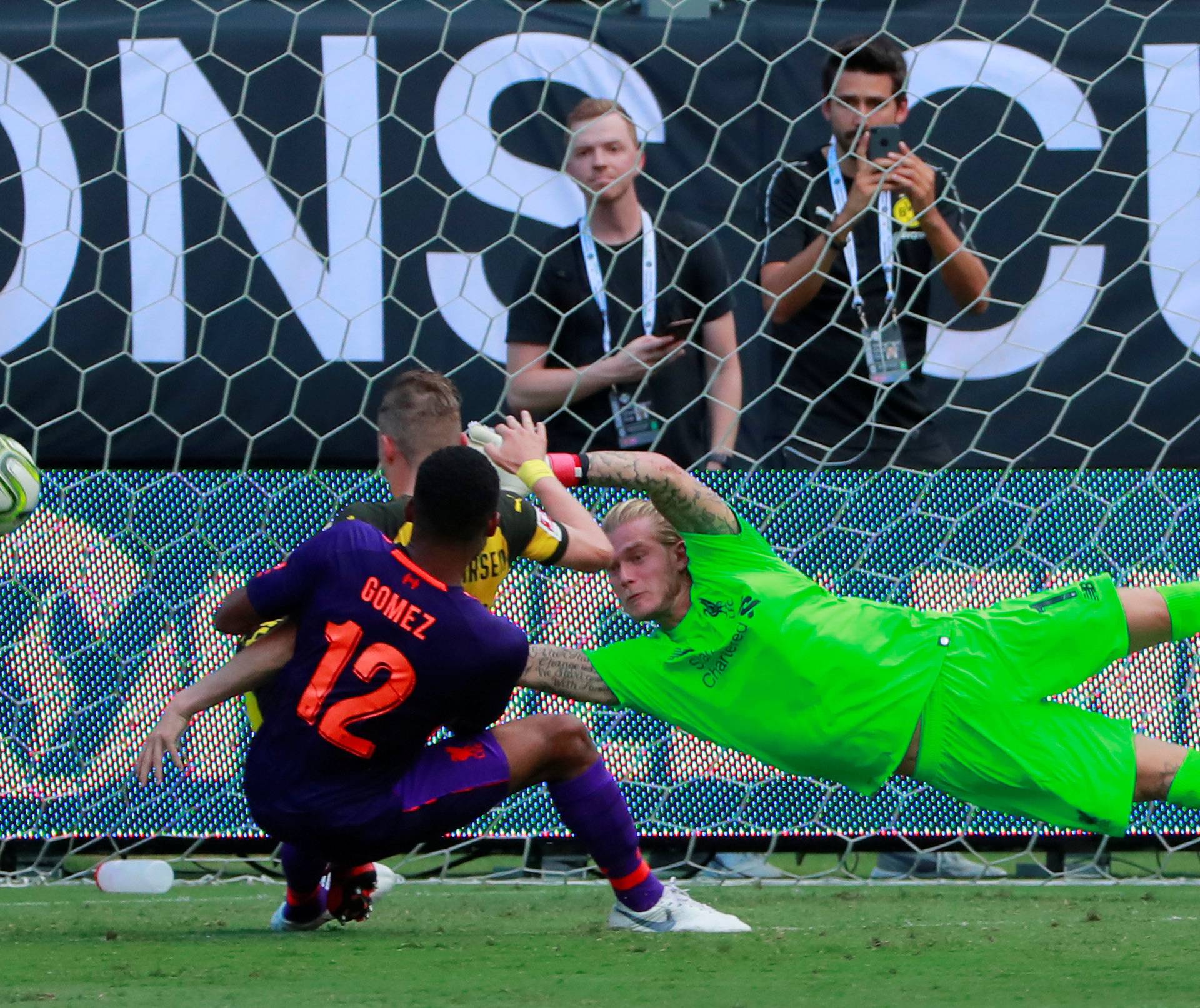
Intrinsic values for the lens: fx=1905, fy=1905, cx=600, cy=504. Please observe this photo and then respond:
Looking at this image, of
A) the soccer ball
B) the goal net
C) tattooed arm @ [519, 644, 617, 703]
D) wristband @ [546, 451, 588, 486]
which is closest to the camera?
the soccer ball

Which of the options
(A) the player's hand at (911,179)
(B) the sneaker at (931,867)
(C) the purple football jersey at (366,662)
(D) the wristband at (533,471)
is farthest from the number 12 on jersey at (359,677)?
(A) the player's hand at (911,179)

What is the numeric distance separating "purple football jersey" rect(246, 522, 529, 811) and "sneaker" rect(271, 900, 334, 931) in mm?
574

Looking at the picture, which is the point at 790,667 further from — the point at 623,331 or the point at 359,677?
the point at 623,331

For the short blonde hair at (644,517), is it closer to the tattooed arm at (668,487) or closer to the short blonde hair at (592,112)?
the tattooed arm at (668,487)

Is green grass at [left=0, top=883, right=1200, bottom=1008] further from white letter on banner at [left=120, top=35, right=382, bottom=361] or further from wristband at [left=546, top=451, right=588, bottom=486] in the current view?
white letter on banner at [left=120, top=35, right=382, bottom=361]

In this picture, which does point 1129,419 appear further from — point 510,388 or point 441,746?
point 441,746

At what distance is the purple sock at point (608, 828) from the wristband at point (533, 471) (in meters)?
0.63

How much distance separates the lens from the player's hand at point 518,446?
427 cm

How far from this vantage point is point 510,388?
551 centimetres

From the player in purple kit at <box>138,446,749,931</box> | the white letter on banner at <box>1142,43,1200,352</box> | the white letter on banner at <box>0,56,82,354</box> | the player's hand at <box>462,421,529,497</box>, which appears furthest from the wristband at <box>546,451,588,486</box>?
the white letter on banner at <box>1142,43,1200,352</box>

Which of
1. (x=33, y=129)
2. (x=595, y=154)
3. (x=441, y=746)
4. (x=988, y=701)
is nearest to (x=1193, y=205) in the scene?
(x=595, y=154)

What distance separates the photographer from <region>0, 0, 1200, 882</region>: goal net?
5.43 metres

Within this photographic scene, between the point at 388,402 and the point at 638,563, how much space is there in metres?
0.70

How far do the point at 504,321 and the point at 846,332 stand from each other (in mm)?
1022
